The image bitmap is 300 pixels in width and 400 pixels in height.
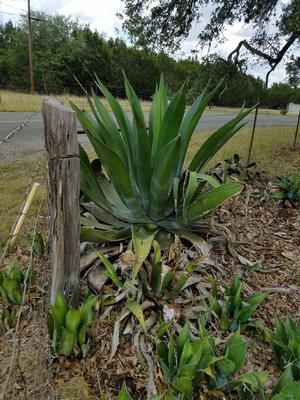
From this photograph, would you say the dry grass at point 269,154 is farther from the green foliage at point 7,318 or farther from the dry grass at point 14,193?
the green foliage at point 7,318

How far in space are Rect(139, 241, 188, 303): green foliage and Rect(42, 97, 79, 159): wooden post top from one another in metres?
0.72

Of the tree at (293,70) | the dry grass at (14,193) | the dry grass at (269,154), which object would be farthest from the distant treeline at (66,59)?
the dry grass at (14,193)

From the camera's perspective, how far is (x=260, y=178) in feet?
12.7

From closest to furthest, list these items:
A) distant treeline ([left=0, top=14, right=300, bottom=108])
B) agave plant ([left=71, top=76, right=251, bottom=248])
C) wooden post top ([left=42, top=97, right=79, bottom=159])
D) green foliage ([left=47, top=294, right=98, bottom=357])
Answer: wooden post top ([left=42, top=97, right=79, bottom=159]) < green foliage ([left=47, top=294, right=98, bottom=357]) < agave plant ([left=71, top=76, right=251, bottom=248]) < distant treeline ([left=0, top=14, right=300, bottom=108])

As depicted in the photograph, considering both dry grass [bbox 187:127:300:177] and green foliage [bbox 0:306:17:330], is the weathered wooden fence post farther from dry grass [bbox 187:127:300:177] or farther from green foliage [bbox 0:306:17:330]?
dry grass [bbox 187:127:300:177]

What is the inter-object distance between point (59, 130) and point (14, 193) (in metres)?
2.83

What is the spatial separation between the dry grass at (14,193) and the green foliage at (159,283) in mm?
1500

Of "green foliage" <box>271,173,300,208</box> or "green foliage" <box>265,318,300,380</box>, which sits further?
"green foliage" <box>271,173,300,208</box>

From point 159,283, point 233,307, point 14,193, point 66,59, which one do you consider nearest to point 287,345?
point 233,307

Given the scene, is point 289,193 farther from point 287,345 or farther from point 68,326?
point 68,326

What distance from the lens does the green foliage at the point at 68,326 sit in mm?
1560

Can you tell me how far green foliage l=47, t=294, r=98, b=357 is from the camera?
1.56 metres

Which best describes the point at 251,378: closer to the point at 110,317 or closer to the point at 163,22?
the point at 110,317

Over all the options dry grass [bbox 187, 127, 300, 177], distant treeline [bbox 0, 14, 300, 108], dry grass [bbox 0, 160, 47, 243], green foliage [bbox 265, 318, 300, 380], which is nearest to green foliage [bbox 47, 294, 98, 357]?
green foliage [bbox 265, 318, 300, 380]
